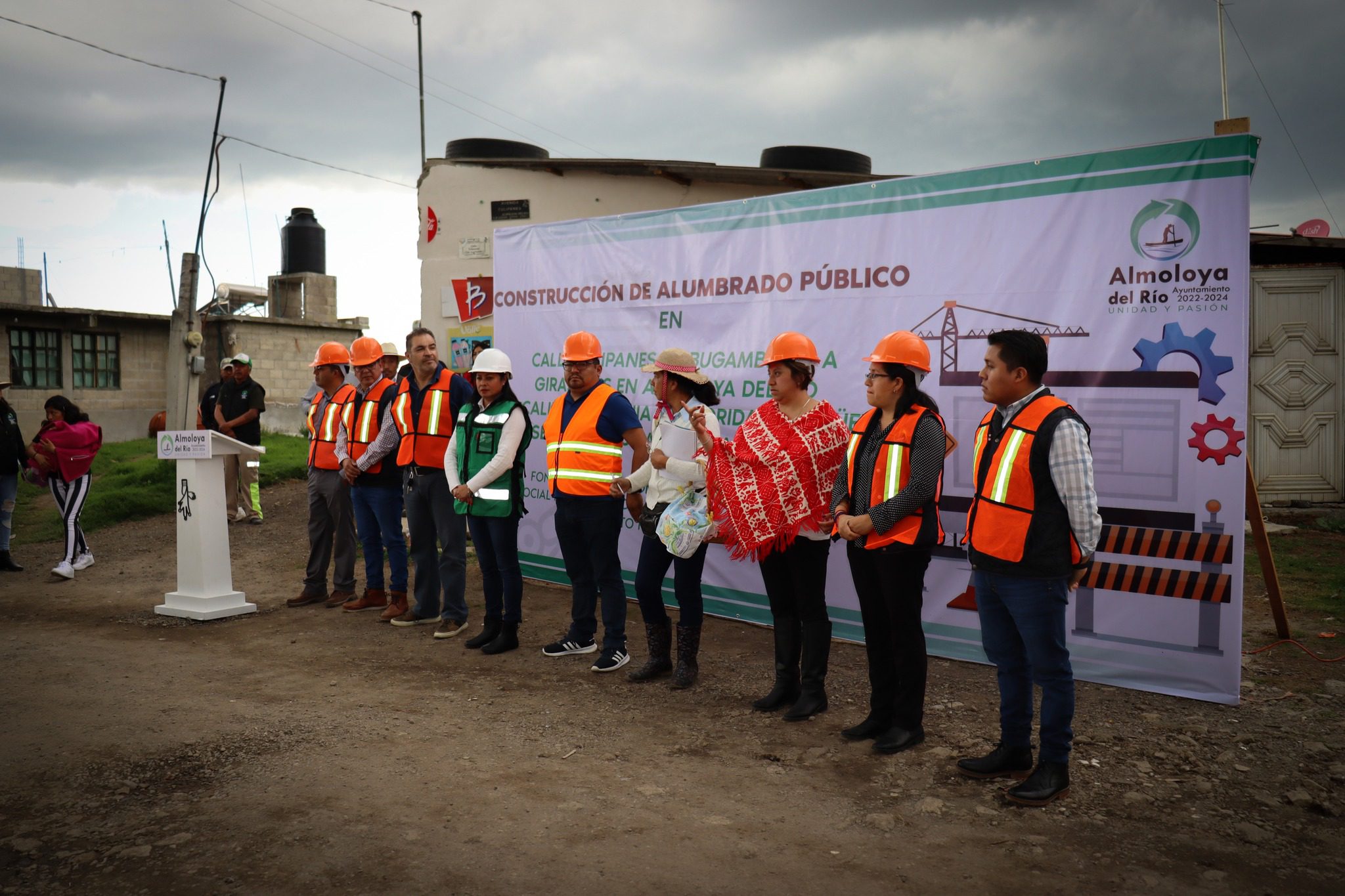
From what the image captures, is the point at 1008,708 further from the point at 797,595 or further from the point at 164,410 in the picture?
the point at 164,410

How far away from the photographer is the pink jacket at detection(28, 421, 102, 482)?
9.07 metres

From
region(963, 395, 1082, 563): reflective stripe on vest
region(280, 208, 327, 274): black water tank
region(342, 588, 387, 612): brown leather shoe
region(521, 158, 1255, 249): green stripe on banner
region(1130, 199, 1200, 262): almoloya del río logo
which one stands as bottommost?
region(342, 588, 387, 612): brown leather shoe

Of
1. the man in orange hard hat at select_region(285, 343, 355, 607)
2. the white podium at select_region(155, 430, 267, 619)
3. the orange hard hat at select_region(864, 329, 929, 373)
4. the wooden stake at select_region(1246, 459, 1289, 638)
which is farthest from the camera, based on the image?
the man in orange hard hat at select_region(285, 343, 355, 607)

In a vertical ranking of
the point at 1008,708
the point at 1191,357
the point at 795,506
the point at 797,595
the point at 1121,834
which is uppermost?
the point at 1191,357

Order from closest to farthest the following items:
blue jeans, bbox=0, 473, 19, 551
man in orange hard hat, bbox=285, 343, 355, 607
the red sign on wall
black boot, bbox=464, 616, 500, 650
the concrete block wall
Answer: black boot, bbox=464, 616, 500, 650 < man in orange hard hat, bbox=285, 343, 355, 607 < blue jeans, bbox=0, 473, 19, 551 < the red sign on wall < the concrete block wall

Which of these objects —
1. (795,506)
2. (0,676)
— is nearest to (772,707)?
(795,506)

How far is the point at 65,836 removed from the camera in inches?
143

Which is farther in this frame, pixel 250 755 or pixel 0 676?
pixel 0 676

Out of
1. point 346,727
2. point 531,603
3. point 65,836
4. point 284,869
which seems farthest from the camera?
point 531,603

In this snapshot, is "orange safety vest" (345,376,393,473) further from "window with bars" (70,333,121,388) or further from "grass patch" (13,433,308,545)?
"window with bars" (70,333,121,388)

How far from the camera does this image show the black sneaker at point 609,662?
589 cm

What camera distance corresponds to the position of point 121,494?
44.2 feet

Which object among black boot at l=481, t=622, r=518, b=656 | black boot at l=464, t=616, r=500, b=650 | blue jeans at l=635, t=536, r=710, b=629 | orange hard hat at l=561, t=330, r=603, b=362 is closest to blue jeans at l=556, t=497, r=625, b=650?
blue jeans at l=635, t=536, r=710, b=629

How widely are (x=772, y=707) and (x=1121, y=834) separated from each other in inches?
74.2
